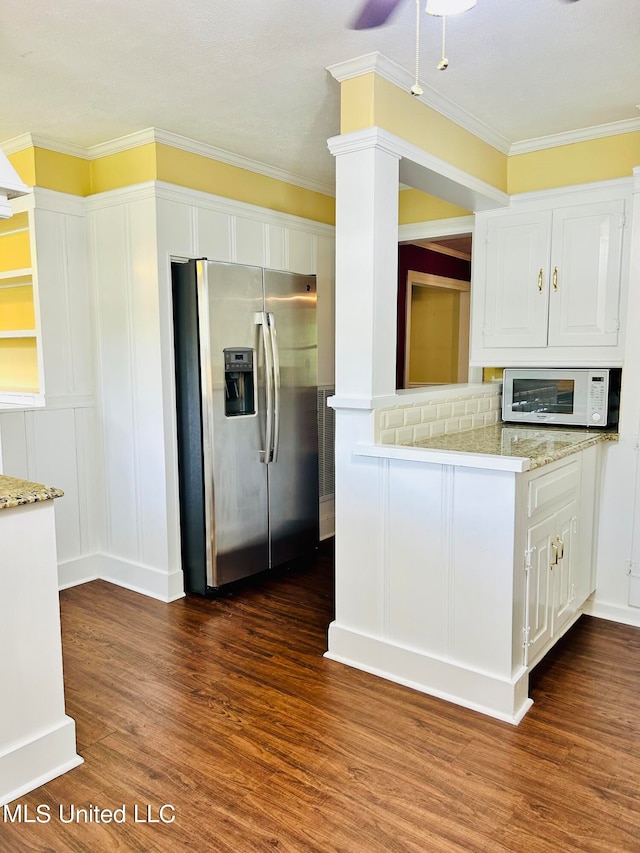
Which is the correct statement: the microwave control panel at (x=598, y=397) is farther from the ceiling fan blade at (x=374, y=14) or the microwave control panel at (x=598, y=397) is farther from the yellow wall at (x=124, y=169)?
the yellow wall at (x=124, y=169)

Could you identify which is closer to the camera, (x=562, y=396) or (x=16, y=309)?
(x=562, y=396)

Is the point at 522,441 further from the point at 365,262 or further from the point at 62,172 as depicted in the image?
the point at 62,172

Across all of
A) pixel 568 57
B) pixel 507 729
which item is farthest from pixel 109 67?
pixel 507 729

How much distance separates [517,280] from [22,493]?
2.73 meters

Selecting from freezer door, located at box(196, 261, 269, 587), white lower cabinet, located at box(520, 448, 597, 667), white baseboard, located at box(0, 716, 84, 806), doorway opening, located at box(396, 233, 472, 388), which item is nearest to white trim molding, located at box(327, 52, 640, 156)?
freezer door, located at box(196, 261, 269, 587)

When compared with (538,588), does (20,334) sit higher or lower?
higher

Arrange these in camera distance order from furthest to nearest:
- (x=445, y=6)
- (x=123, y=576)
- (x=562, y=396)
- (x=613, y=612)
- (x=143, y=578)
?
(x=123, y=576) → (x=143, y=578) → (x=562, y=396) → (x=613, y=612) → (x=445, y=6)

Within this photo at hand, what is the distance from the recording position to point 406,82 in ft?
8.54

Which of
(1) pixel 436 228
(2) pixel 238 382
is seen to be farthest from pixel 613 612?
(1) pixel 436 228

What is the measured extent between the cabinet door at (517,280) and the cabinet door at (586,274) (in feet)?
0.18

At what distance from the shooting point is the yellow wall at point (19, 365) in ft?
12.8

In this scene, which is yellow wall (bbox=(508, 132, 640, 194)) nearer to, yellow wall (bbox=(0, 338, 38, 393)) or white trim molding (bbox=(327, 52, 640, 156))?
white trim molding (bbox=(327, 52, 640, 156))

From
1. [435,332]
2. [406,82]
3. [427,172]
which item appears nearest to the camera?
[406,82]

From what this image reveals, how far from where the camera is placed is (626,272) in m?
3.14
